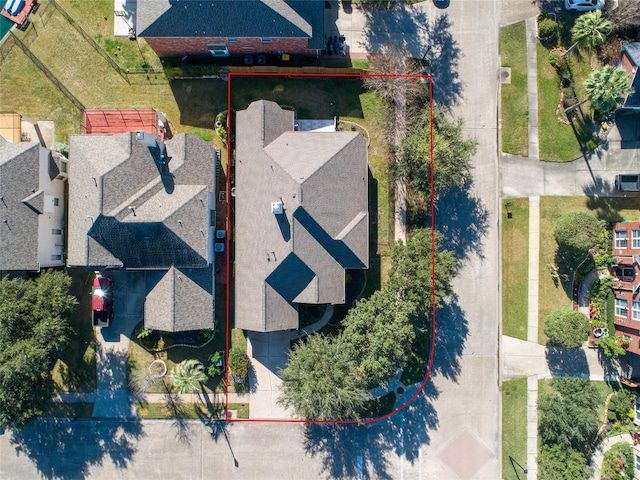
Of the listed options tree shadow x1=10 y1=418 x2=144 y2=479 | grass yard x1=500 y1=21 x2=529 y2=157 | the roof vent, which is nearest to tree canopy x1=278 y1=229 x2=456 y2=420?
the roof vent

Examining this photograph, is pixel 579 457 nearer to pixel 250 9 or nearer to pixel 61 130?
pixel 250 9

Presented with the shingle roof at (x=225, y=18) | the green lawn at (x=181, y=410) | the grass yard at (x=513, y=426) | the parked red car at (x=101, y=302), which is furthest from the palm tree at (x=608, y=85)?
the parked red car at (x=101, y=302)

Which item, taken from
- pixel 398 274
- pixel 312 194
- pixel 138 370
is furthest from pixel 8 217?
pixel 398 274

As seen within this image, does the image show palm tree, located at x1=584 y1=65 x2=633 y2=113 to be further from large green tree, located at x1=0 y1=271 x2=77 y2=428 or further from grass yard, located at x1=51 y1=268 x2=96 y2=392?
large green tree, located at x1=0 y1=271 x2=77 y2=428

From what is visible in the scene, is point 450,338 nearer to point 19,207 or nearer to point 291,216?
point 291,216

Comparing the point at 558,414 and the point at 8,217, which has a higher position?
the point at 8,217

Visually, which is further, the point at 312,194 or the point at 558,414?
the point at 558,414

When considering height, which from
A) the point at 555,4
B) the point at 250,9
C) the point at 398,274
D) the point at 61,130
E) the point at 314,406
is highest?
the point at 555,4
